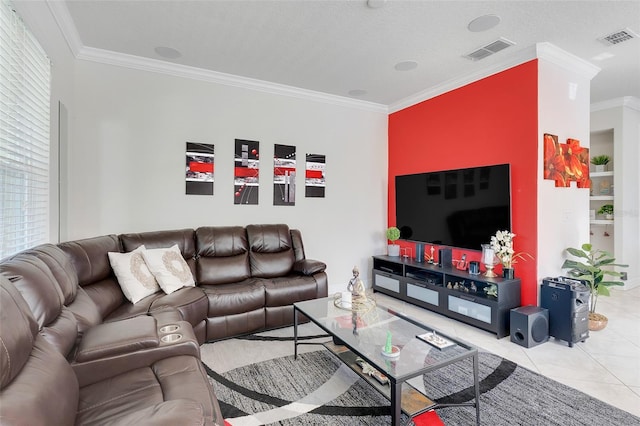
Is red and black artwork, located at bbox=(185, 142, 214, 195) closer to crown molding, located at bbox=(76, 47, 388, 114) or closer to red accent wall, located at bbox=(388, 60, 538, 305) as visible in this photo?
crown molding, located at bbox=(76, 47, 388, 114)

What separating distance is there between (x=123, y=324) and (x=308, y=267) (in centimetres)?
198

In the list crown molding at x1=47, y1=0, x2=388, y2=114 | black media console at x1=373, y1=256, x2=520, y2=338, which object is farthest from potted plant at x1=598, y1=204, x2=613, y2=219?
crown molding at x1=47, y1=0, x2=388, y2=114

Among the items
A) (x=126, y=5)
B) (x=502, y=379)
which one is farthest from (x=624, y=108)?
(x=126, y=5)

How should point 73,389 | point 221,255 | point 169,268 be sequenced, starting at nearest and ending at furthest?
point 73,389
point 169,268
point 221,255

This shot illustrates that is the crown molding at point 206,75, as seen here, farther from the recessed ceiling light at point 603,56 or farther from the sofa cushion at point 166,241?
the recessed ceiling light at point 603,56

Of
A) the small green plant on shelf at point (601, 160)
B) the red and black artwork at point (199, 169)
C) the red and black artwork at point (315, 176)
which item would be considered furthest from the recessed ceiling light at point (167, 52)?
the small green plant on shelf at point (601, 160)

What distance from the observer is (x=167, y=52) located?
3279mm

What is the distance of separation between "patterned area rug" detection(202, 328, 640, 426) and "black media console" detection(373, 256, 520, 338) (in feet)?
1.94

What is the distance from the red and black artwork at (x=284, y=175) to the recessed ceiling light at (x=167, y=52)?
1.47 meters

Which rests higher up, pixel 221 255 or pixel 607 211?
pixel 607 211

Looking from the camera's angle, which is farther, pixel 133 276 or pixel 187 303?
pixel 133 276

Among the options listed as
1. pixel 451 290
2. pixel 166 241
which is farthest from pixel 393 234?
pixel 166 241

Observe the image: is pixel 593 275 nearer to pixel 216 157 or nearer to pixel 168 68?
pixel 216 157

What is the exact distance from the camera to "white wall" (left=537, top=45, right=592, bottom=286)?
10.6ft
